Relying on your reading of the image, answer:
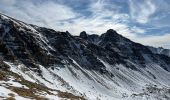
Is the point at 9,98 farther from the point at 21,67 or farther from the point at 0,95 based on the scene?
the point at 21,67

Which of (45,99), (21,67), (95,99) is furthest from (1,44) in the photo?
(45,99)

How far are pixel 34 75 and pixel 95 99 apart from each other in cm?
4237

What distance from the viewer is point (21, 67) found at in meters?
198

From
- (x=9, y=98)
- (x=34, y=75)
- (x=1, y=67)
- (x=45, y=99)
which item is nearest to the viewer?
(x=9, y=98)

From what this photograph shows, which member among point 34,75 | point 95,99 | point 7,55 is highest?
point 7,55

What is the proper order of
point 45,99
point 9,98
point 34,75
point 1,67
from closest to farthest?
point 9,98 < point 45,99 < point 1,67 < point 34,75

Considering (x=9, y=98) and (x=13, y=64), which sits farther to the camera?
(x=13, y=64)

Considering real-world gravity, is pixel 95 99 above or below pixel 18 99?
below

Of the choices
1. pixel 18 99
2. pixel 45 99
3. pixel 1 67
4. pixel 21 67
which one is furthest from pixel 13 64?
pixel 18 99

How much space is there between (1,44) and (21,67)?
20.5 meters

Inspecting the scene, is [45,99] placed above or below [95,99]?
above

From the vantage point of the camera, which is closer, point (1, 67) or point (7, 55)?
point (1, 67)

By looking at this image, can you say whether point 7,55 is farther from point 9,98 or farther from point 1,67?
point 9,98

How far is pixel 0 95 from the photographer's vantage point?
63.0 meters
